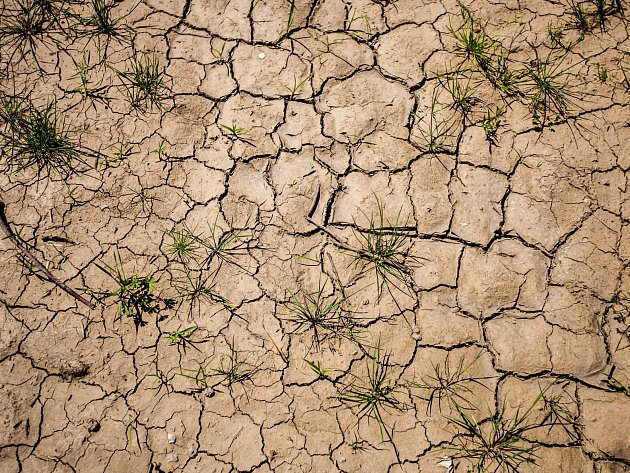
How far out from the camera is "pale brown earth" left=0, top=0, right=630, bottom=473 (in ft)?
7.01

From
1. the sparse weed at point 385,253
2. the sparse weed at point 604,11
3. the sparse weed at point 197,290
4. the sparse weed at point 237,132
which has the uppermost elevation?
the sparse weed at point 604,11

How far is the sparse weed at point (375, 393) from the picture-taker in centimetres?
216

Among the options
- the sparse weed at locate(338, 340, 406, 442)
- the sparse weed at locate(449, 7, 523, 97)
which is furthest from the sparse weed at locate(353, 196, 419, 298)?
the sparse weed at locate(449, 7, 523, 97)

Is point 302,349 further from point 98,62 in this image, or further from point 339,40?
point 98,62

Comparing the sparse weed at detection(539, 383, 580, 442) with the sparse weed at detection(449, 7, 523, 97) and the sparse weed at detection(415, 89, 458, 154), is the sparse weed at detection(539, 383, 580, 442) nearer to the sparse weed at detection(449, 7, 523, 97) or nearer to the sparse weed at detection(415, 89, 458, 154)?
the sparse weed at detection(415, 89, 458, 154)

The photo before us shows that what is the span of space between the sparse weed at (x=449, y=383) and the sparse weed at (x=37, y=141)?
2385 millimetres

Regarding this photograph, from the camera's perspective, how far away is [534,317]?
224 cm

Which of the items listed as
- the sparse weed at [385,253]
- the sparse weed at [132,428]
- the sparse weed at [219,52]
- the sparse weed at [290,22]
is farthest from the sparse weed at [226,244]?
the sparse weed at [290,22]

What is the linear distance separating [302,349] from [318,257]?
0.51 metres

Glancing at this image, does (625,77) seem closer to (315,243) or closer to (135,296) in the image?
(315,243)

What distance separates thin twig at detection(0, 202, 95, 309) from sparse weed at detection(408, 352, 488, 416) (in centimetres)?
186

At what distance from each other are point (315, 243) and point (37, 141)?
1799mm

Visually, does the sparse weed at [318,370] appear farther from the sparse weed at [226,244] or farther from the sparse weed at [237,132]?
the sparse weed at [237,132]

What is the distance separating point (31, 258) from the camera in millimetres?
2377
